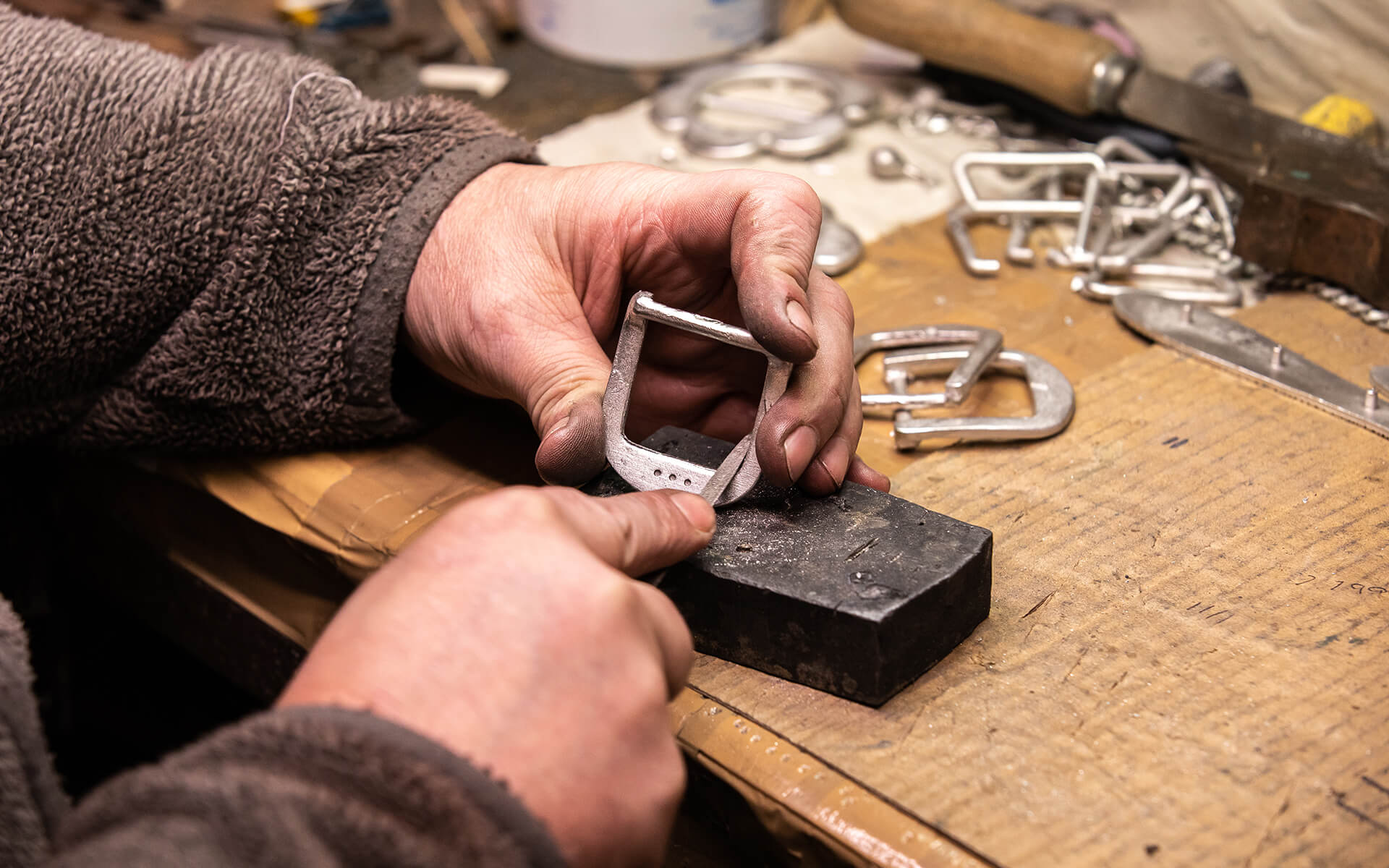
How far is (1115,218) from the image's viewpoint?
3.68ft

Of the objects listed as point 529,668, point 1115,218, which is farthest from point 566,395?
point 1115,218

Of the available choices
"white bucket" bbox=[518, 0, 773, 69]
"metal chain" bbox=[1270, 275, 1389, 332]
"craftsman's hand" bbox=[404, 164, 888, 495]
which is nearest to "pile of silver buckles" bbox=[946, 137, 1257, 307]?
"metal chain" bbox=[1270, 275, 1389, 332]

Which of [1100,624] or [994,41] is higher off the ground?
[994,41]

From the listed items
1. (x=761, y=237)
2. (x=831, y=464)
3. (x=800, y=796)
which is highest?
(x=761, y=237)

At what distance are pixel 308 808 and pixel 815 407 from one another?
384 millimetres

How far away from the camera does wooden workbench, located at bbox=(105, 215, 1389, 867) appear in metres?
0.53

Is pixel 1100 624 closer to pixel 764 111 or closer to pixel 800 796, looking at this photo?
pixel 800 796

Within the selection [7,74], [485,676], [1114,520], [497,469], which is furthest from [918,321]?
[7,74]

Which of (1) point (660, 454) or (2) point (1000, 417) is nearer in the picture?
(1) point (660, 454)

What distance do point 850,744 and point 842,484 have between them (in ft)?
0.60

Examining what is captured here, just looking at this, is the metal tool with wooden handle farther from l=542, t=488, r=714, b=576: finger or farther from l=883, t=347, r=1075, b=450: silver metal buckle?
l=542, t=488, r=714, b=576: finger

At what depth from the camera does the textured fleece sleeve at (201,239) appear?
78 cm

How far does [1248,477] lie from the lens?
29.8 inches

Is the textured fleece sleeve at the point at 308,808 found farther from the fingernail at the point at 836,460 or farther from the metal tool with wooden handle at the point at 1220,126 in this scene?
the metal tool with wooden handle at the point at 1220,126
